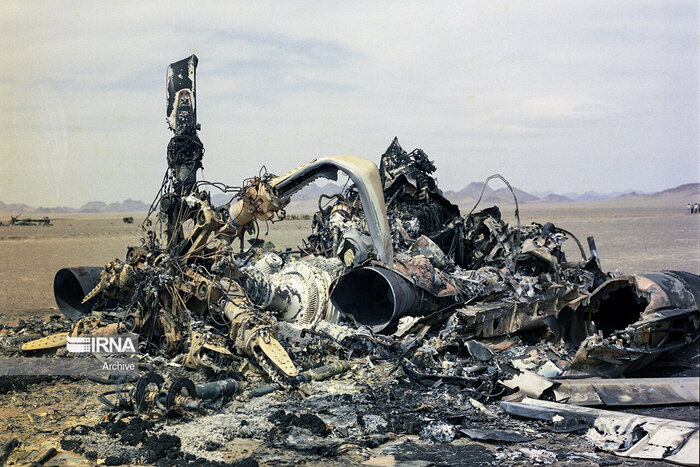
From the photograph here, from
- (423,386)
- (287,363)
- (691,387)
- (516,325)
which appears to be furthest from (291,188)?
(691,387)

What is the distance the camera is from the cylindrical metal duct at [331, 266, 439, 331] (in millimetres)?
10547

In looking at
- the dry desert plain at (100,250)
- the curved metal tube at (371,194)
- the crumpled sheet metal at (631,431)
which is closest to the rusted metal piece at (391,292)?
the curved metal tube at (371,194)

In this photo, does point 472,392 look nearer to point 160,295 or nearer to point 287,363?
point 287,363

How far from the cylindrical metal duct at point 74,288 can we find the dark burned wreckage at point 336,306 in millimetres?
29

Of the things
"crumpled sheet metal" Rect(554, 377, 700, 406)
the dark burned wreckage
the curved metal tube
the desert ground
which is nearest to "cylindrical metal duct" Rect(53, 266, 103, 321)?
the dark burned wreckage

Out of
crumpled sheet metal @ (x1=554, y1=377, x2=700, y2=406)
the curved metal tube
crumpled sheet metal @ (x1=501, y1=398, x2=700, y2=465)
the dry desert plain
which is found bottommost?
crumpled sheet metal @ (x1=501, y1=398, x2=700, y2=465)

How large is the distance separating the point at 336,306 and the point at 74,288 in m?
5.19

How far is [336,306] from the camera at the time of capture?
37.0 ft

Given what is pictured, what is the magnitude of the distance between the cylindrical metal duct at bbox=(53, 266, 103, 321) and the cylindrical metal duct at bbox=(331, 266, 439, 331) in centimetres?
434

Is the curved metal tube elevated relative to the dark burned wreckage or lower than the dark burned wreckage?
elevated

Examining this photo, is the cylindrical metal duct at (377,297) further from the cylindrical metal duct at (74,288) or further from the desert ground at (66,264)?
the cylindrical metal duct at (74,288)

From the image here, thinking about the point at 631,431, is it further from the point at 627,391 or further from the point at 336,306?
the point at 336,306

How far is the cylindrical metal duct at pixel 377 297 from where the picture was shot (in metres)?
10.5

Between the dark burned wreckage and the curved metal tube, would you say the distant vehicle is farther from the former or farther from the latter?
the curved metal tube
